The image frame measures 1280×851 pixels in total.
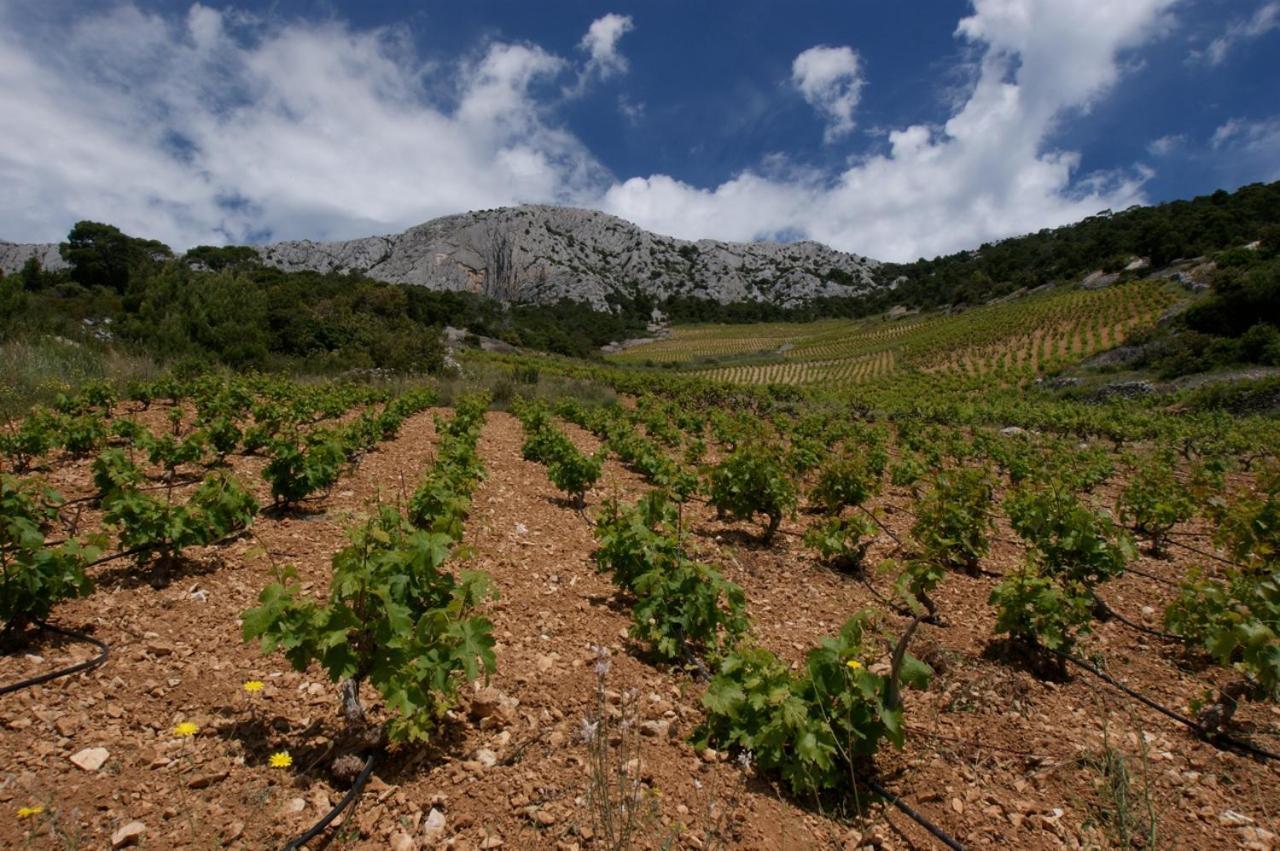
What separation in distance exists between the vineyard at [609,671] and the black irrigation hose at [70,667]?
0.02m

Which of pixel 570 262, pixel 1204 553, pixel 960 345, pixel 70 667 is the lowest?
pixel 70 667

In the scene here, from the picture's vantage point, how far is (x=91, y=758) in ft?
8.56

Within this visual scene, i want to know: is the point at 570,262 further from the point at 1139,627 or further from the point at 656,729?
the point at 656,729

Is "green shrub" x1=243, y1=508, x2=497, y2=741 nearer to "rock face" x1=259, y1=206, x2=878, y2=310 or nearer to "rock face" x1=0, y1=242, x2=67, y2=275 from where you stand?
"rock face" x1=259, y1=206, x2=878, y2=310

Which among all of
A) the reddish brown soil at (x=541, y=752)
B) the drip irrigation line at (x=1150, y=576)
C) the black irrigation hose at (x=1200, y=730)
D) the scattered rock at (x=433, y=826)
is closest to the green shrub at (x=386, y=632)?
the scattered rock at (x=433, y=826)

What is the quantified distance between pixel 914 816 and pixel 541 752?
1829 millimetres

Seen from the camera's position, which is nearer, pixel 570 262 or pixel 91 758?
pixel 91 758

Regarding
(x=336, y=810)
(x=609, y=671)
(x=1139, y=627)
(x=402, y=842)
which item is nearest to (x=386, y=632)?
(x=336, y=810)

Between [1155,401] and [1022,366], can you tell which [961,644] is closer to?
[1155,401]

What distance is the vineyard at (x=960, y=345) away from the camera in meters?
54.0

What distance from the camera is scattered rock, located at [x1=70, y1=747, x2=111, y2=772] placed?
8.42 feet

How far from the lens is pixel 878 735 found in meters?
2.90

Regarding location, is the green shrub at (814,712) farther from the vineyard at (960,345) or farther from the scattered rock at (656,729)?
the vineyard at (960,345)

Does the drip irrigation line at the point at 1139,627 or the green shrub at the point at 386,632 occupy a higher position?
the green shrub at the point at 386,632
